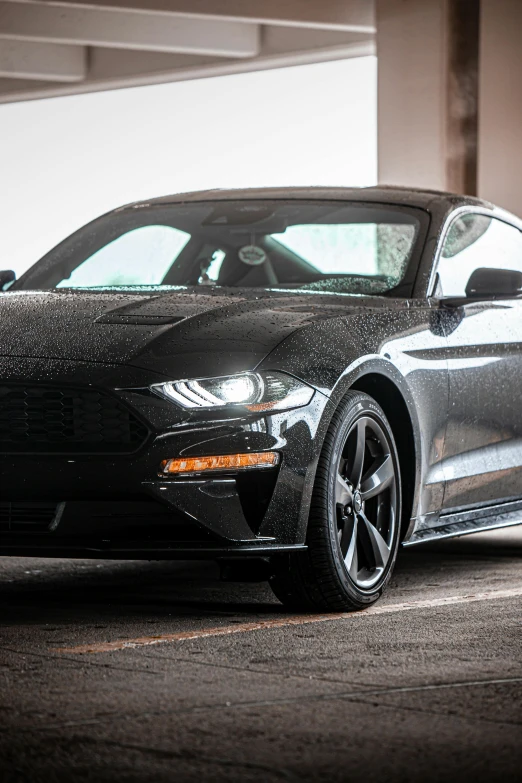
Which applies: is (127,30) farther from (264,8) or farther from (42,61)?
(264,8)

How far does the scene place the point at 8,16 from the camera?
2383 cm

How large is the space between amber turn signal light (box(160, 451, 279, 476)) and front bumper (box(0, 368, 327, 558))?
0.7 inches

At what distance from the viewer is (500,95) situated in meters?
17.8

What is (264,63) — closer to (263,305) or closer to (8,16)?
(8,16)

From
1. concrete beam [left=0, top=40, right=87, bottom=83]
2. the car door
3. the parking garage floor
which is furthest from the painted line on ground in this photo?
concrete beam [left=0, top=40, right=87, bottom=83]

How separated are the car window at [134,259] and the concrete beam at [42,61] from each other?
2109 centimetres

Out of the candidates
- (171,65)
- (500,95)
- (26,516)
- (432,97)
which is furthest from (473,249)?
(171,65)

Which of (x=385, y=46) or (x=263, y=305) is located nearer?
(x=263, y=305)

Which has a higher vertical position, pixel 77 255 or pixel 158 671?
pixel 77 255

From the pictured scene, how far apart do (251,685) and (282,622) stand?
1.10m

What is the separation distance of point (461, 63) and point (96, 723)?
631 inches

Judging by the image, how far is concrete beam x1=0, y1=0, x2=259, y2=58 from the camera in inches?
942

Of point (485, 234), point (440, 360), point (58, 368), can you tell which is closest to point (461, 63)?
point (485, 234)

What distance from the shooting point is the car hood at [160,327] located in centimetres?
505
